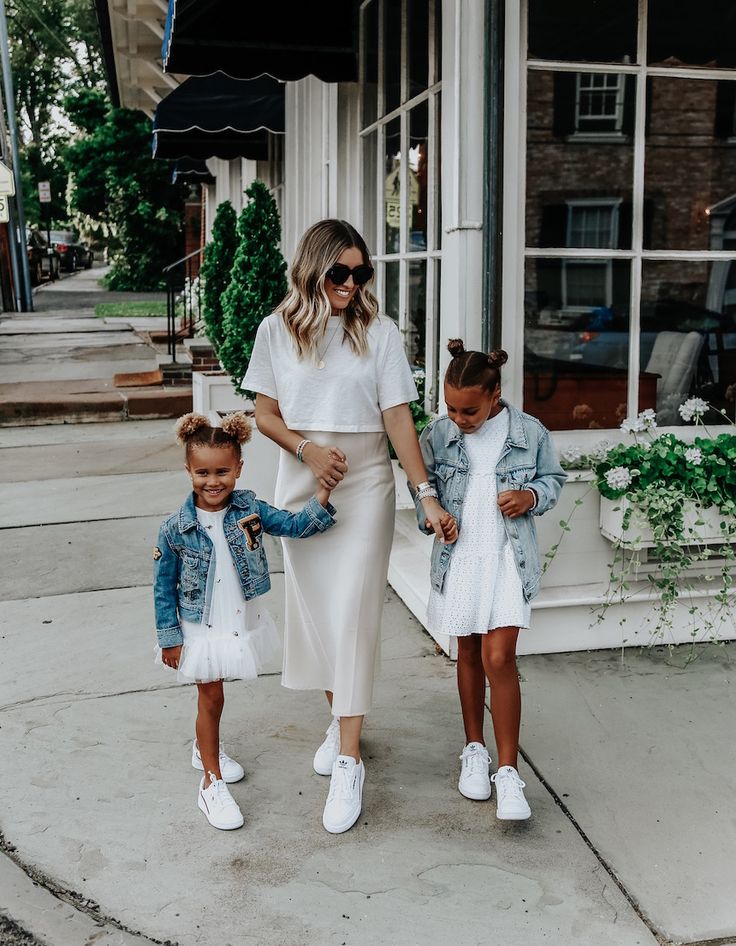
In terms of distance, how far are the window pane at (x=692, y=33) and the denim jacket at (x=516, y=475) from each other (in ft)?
6.48

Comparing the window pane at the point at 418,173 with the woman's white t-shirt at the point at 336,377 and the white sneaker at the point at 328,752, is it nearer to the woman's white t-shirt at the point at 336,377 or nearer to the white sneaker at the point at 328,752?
the woman's white t-shirt at the point at 336,377

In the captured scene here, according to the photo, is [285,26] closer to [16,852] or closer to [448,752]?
[448,752]

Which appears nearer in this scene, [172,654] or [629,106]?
[172,654]

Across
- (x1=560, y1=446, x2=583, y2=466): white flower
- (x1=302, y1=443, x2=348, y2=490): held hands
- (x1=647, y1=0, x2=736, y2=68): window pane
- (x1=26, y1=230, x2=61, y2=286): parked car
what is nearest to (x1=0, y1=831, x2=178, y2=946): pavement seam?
(x1=302, y1=443, x2=348, y2=490): held hands

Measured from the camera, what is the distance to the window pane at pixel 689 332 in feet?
Result: 14.5

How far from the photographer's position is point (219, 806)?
3.12 m

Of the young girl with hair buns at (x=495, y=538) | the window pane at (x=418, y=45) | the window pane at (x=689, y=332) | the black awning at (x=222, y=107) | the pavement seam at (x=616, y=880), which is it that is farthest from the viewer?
the black awning at (x=222, y=107)

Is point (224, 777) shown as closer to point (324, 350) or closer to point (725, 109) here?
point (324, 350)

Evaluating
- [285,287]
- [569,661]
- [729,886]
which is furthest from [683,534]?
[285,287]

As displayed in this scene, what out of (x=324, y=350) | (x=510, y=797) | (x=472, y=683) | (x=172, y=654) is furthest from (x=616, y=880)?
(x=324, y=350)

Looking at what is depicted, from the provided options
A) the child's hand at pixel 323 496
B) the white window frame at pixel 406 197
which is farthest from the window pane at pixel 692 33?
the child's hand at pixel 323 496

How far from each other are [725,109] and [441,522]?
2455 millimetres

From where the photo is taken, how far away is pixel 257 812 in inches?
126

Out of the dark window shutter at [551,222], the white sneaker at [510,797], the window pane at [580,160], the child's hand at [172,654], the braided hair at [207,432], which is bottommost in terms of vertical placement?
the white sneaker at [510,797]
